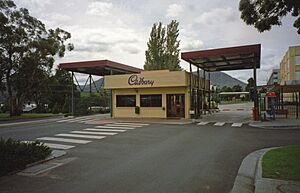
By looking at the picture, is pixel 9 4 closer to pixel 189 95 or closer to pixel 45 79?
pixel 45 79

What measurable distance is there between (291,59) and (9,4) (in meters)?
56.9

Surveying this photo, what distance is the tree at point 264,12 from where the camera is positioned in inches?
318

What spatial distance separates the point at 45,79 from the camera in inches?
1296

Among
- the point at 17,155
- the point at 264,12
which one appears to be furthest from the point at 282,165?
the point at 17,155

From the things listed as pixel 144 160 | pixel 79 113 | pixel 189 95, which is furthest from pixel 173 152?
pixel 79 113

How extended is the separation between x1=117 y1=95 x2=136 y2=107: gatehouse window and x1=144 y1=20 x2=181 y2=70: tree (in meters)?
16.3

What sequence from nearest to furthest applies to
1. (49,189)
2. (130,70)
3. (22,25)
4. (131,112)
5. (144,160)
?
1. (49,189)
2. (144,160)
3. (131,112)
4. (22,25)
5. (130,70)

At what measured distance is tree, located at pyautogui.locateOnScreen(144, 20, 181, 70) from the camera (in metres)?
43.4

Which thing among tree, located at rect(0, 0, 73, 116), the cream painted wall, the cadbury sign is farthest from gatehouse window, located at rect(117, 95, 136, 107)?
tree, located at rect(0, 0, 73, 116)

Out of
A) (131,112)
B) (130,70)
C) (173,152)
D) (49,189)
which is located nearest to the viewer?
(49,189)

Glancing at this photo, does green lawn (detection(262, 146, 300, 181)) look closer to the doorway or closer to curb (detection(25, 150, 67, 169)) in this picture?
curb (detection(25, 150, 67, 169))

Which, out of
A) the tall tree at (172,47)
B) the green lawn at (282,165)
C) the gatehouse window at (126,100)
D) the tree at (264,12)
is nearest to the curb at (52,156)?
the green lawn at (282,165)

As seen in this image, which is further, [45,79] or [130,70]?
[130,70]

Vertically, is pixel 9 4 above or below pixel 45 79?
above
